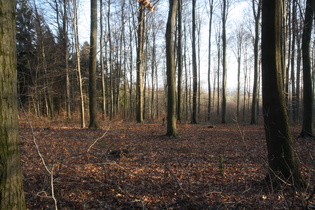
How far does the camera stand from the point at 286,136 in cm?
379

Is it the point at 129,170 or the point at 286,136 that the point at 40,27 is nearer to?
the point at 129,170

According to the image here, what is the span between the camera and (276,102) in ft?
12.5

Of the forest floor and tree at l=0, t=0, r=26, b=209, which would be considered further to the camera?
the forest floor

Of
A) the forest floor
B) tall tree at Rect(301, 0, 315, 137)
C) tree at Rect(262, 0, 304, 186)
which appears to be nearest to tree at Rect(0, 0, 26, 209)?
the forest floor

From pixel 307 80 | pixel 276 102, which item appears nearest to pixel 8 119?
pixel 276 102

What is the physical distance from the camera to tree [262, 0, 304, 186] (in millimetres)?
3783

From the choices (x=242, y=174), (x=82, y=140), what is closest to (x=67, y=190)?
(x=242, y=174)

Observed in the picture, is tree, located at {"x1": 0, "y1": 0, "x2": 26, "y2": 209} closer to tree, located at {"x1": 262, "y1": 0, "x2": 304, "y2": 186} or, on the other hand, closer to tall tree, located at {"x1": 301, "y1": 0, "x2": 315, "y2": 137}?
tree, located at {"x1": 262, "y1": 0, "x2": 304, "y2": 186}

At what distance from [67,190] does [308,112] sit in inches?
397

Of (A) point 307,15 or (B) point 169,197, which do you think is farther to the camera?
(A) point 307,15

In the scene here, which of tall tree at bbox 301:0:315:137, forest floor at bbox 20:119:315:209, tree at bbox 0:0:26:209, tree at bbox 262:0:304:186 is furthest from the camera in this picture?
tall tree at bbox 301:0:315:137

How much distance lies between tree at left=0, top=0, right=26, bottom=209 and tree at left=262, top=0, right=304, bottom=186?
157 inches

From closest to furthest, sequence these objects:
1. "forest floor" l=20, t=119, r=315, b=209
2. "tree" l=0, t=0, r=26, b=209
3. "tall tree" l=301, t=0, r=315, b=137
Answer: "tree" l=0, t=0, r=26, b=209, "forest floor" l=20, t=119, r=315, b=209, "tall tree" l=301, t=0, r=315, b=137

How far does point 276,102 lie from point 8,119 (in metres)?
4.13
